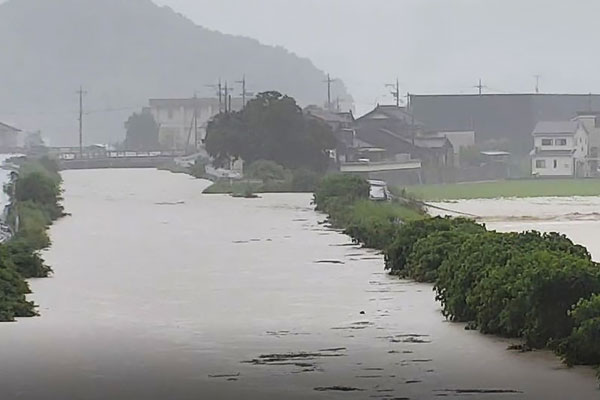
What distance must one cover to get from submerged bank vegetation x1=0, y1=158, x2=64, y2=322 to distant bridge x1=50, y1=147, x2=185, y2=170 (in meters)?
35.1

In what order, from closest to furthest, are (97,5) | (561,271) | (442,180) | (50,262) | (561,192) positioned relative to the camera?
1. (561,271)
2. (50,262)
3. (561,192)
4. (442,180)
5. (97,5)

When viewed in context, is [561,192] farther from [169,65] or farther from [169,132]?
[169,65]

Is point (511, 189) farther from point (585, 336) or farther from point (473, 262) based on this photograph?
point (585, 336)

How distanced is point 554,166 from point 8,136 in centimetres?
3683

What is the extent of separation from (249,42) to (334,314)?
416ft

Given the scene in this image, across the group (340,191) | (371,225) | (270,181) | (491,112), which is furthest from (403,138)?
(371,225)

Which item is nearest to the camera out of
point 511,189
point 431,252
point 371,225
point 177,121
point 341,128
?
point 431,252

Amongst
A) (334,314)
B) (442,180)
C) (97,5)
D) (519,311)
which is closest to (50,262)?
(334,314)

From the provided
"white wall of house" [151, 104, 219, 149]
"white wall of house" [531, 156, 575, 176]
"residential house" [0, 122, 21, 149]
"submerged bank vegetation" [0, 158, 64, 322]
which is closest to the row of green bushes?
"submerged bank vegetation" [0, 158, 64, 322]

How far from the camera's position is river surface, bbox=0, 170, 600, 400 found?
314 inches

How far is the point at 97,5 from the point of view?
154 metres

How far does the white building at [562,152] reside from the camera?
61.0 metres

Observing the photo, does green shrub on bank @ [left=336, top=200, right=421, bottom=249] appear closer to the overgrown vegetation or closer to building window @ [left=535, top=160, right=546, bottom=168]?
the overgrown vegetation

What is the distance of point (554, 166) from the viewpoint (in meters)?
61.8
